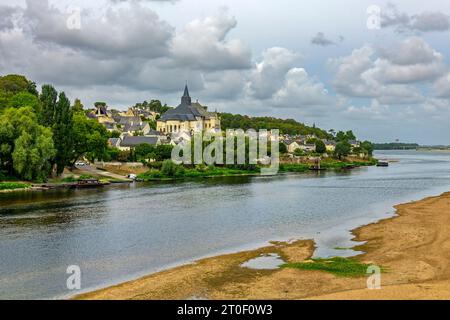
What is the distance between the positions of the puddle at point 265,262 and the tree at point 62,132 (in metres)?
54.6

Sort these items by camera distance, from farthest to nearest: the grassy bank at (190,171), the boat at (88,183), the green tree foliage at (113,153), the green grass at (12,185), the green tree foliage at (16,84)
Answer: the green tree foliage at (16,84) < the green tree foliage at (113,153) < the grassy bank at (190,171) < the boat at (88,183) < the green grass at (12,185)

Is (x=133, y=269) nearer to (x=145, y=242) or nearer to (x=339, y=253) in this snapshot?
(x=145, y=242)

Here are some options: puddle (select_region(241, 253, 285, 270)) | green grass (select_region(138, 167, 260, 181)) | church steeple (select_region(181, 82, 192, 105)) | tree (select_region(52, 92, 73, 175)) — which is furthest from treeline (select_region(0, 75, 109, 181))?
church steeple (select_region(181, 82, 192, 105))

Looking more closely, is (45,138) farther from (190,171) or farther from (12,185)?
(190,171)

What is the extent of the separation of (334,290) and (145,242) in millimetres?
15169

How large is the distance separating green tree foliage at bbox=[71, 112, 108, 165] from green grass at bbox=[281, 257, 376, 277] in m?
63.0

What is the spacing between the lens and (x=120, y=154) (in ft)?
336

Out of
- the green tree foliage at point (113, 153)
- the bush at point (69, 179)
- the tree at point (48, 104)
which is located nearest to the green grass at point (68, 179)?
the bush at point (69, 179)

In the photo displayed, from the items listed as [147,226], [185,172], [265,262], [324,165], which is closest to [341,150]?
[324,165]

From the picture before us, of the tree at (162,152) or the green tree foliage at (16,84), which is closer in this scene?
the tree at (162,152)

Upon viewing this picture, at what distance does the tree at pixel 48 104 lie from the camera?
77.1 m

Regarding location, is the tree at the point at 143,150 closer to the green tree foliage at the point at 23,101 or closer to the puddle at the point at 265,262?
the green tree foliage at the point at 23,101

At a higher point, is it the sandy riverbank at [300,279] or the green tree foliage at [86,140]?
the green tree foliage at [86,140]
